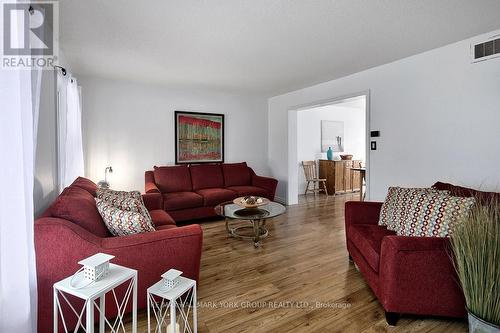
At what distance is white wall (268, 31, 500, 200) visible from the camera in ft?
8.61

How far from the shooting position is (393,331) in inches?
71.3

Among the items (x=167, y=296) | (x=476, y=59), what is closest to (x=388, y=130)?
(x=476, y=59)

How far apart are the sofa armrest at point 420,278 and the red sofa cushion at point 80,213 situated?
2.06 meters

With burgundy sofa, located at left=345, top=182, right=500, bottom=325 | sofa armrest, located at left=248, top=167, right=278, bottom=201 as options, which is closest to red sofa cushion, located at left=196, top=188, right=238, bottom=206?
sofa armrest, located at left=248, top=167, right=278, bottom=201

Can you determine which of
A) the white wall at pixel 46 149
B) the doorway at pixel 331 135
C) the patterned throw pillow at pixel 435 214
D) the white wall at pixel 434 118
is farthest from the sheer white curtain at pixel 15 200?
the doorway at pixel 331 135

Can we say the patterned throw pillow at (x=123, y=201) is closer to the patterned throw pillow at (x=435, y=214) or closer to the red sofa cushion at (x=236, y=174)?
the patterned throw pillow at (x=435, y=214)

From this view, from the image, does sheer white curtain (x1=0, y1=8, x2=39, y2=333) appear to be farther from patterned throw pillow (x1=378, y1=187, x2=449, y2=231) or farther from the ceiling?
patterned throw pillow (x1=378, y1=187, x2=449, y2=231)

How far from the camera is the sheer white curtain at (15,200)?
1189 mm

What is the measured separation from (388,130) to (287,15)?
A: 2171mm

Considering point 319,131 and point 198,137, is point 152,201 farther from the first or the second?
point 319,131

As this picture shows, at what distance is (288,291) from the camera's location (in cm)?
229

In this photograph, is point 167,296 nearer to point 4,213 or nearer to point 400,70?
point 4,213

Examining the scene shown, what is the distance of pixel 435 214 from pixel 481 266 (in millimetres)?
525

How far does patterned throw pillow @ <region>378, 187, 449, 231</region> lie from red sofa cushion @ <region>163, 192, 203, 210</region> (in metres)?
2.71
